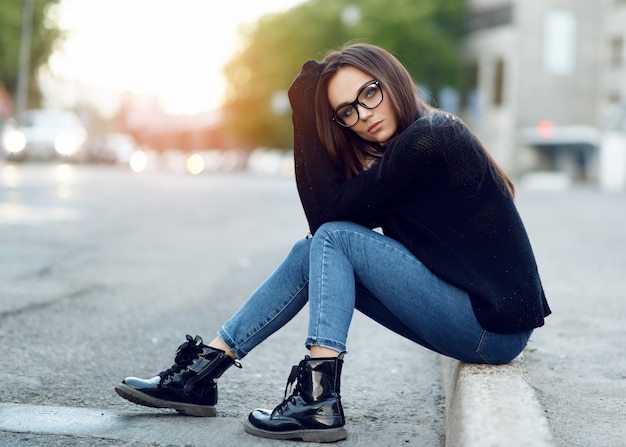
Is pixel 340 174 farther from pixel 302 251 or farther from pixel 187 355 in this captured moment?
pixel 187 355

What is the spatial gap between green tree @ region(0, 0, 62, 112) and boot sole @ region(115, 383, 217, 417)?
38650mm

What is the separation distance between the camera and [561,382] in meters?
3.37

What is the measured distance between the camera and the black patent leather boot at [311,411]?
2793 millimetres

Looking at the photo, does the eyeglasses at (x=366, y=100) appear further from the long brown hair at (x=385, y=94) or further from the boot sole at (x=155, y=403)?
the boot sole at (x=155, y=403)

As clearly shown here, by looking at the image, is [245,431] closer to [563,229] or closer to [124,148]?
[563,229]

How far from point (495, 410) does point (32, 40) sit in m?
42.8

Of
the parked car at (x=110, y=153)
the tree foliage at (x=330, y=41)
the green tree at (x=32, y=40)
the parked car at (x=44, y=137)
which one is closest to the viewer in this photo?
the parked car at (x=44, y=137)

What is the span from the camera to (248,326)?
121 inches

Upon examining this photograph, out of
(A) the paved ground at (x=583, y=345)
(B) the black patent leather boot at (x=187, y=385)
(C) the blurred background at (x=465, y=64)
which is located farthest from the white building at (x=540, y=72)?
(B) the black patent leather boot at (x=187, y=385)

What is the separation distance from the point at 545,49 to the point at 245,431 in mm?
49869

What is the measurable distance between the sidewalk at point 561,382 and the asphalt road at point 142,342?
28 cm

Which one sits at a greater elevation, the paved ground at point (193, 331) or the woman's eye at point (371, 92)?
the woman's eye at point (371, 92)

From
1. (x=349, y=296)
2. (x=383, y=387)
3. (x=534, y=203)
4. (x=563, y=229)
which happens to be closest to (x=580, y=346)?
(x=383, y=387)

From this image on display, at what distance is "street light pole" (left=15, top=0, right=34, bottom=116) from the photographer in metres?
39.9
